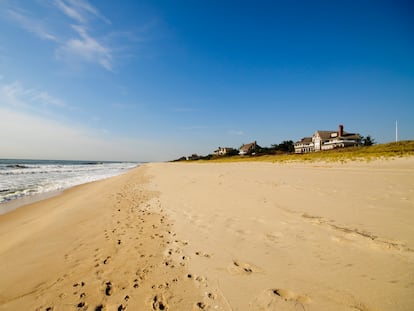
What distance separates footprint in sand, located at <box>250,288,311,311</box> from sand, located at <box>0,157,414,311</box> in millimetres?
12

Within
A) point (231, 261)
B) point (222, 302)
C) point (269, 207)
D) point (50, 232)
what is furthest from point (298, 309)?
point (50, 232)

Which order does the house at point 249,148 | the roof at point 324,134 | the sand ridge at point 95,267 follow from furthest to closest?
the house at point 249,148
the roof at point 324,134
the sand ridge at point 95,267

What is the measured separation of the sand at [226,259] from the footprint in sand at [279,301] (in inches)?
0.5

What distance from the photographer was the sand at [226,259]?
250 cm

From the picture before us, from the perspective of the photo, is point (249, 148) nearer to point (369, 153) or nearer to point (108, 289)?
point (369, 153)

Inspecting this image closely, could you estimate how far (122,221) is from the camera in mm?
6152

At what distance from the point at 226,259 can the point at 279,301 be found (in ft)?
3.94

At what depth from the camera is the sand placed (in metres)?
2.50

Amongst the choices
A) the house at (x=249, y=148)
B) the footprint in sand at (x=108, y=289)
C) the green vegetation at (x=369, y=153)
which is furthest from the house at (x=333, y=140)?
the footprint in sand at (x=108, y=289)

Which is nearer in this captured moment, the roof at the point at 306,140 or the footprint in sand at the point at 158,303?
the footprint in sand at the point at 158,303

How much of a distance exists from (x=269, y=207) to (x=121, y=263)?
438 centimetres

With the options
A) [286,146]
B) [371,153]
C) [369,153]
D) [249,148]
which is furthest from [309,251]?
[249,148]

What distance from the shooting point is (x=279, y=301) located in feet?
7.80

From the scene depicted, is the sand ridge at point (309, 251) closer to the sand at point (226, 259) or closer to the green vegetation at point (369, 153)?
the sand at point (226, 259)
